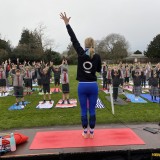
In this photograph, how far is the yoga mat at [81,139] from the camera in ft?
18.1

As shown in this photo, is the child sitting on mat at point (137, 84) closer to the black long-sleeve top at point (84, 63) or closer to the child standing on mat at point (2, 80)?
the child standing on mat at point (2, 80)

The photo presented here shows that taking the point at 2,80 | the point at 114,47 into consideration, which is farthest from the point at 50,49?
the point at 2,80

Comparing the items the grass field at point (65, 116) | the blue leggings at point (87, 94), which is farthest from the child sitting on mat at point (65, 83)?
the blue leggings at point (87, 94)

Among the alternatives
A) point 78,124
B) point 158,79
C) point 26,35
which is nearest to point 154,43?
point 26,35

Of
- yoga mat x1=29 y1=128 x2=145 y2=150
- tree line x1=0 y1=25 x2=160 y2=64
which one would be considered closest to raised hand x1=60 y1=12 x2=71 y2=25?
yoga mat x1=29 y1=128 x2=145 y2=150

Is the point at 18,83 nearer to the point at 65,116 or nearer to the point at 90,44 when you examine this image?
the point at 65,116

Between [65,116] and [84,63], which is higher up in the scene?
[84,63]

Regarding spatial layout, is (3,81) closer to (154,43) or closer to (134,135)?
(134,135)

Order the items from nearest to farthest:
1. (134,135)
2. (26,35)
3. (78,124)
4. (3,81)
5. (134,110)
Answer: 1. (134,135)
2. (78,124)
3. (134,110)
4. (3,81)
5. (26,35)

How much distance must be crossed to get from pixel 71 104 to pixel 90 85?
6621mm

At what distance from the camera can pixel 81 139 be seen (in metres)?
5.86

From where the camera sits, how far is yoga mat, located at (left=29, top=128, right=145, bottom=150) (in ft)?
18.1

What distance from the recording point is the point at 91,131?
589cm

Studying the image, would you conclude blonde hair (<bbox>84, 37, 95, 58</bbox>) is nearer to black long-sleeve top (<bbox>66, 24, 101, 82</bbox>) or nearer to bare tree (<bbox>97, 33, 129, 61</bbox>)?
black long-sleeve top (<bbox>66, 24, 101, 82</bbox>)
